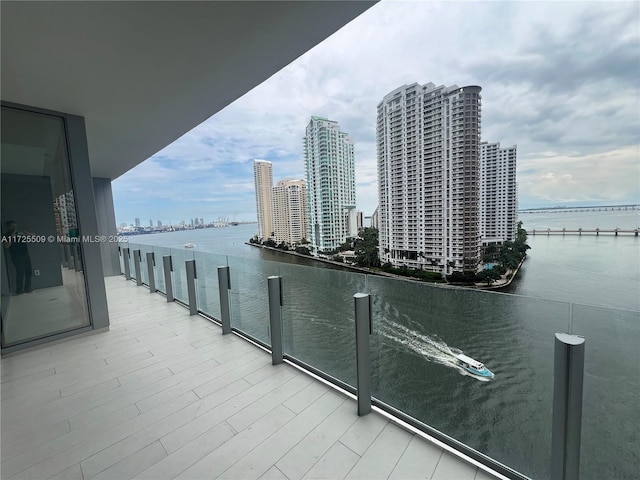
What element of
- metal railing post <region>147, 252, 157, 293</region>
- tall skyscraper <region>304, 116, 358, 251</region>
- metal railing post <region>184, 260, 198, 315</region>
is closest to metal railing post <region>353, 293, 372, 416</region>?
metal railing post <region>184, 260, 198, 315</region>

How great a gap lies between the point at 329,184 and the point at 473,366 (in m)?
38.8

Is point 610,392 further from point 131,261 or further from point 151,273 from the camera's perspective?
point 131,261

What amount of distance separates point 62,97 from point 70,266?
2182mm

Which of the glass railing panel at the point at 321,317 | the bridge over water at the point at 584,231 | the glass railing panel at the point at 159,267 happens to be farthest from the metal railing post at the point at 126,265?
the bridge over water at the point at 584,231

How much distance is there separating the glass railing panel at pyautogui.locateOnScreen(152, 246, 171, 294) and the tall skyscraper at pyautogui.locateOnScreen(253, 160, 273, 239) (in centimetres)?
3859

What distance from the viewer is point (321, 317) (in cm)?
244

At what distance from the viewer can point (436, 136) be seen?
2798 cm

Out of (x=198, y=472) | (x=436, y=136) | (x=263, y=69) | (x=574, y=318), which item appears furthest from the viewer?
(x=436, y=136)

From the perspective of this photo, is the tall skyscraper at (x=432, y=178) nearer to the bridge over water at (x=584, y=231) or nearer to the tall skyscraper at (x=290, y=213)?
the tall skyscraper at (x=290, y=213)

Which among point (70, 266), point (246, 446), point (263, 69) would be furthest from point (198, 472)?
point (70, 266)

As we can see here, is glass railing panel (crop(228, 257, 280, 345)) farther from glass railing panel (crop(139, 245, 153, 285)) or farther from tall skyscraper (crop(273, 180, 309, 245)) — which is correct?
tall skyscraper (crop(273, 180, 309, 245))

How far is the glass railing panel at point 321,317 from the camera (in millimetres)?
2072

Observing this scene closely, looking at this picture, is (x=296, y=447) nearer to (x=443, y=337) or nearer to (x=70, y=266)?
(x=443, y=337)

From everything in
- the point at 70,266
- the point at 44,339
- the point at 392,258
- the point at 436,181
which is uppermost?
the point at 436,181
